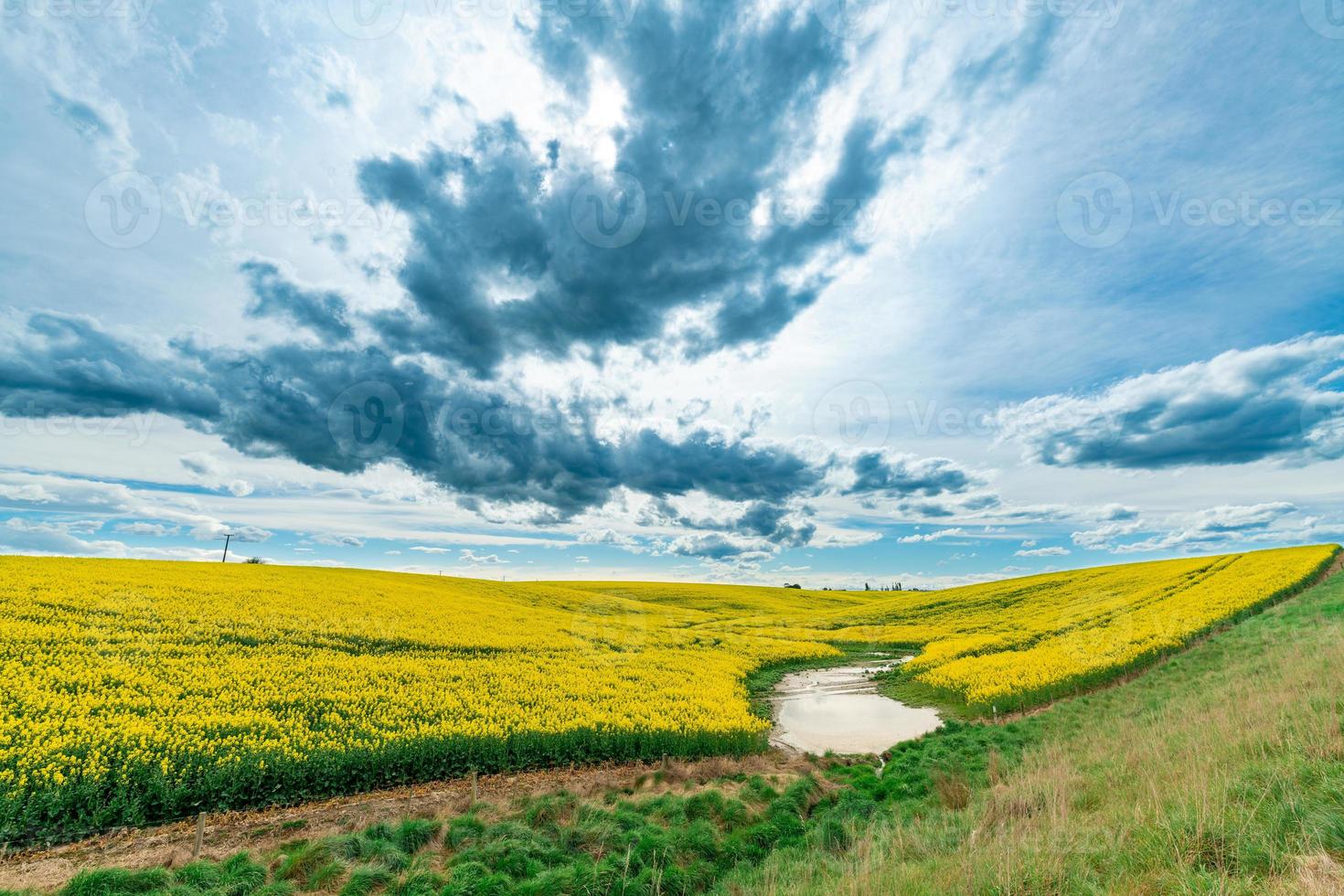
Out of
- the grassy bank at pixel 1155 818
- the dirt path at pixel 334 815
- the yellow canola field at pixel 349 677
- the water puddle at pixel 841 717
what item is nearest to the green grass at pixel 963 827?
the grassy bank at pixel 1155 818

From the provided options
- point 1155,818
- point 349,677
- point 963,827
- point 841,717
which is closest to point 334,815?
point 349,677

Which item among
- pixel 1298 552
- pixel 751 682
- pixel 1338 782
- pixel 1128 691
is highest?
pixel 1298 552

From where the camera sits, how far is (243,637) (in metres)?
22.9

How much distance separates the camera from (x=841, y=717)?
24.0m

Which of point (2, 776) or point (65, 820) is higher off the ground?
point (2, 776)

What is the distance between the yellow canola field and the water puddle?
6.32ft

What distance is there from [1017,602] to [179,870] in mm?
70145

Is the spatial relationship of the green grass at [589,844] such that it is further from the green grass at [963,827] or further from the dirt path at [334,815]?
the dirt path at [334,815]

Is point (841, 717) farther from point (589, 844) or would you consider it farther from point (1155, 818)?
point (1155, 818)

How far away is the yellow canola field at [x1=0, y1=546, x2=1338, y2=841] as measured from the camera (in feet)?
40.6

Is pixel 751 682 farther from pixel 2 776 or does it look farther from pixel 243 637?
pixel 2 776

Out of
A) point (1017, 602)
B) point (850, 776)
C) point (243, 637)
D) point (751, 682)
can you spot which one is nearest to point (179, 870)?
point (850, 776)

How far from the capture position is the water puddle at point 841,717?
794 inches

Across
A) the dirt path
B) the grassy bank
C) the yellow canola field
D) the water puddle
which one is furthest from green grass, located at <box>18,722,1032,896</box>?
the water puddle
